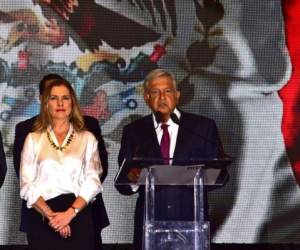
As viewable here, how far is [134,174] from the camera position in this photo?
373cm

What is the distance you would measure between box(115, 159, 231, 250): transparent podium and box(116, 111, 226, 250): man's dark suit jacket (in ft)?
0.62

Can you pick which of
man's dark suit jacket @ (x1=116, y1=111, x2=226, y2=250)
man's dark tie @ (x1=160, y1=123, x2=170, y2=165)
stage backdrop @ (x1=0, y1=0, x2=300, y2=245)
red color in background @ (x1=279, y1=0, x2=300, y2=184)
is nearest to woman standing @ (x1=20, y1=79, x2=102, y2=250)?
man's dark suit jacket @ (x1=116, y1=111, x2=226, y2=250)

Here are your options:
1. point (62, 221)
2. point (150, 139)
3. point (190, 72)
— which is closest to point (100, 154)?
point (150, 139)

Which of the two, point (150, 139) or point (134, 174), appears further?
point (150, 139)

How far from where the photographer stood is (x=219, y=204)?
5797mm

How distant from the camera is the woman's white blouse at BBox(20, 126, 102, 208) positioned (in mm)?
4000

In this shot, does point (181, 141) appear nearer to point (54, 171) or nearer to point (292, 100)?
point (54, 171)

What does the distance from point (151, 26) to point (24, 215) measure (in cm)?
211

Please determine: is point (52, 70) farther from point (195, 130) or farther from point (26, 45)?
point (195, 130)

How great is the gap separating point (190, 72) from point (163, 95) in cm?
147

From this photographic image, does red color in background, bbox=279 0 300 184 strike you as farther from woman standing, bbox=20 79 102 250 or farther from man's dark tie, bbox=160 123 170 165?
woman standing, bbox=20 79 102 250

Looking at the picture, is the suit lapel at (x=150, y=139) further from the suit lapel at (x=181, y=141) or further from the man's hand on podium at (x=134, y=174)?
the man's hand on podium at (x=134, y=174)

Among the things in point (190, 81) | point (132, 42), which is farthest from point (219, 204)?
point (132, 42)

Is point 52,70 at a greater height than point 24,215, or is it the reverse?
point 52,70
